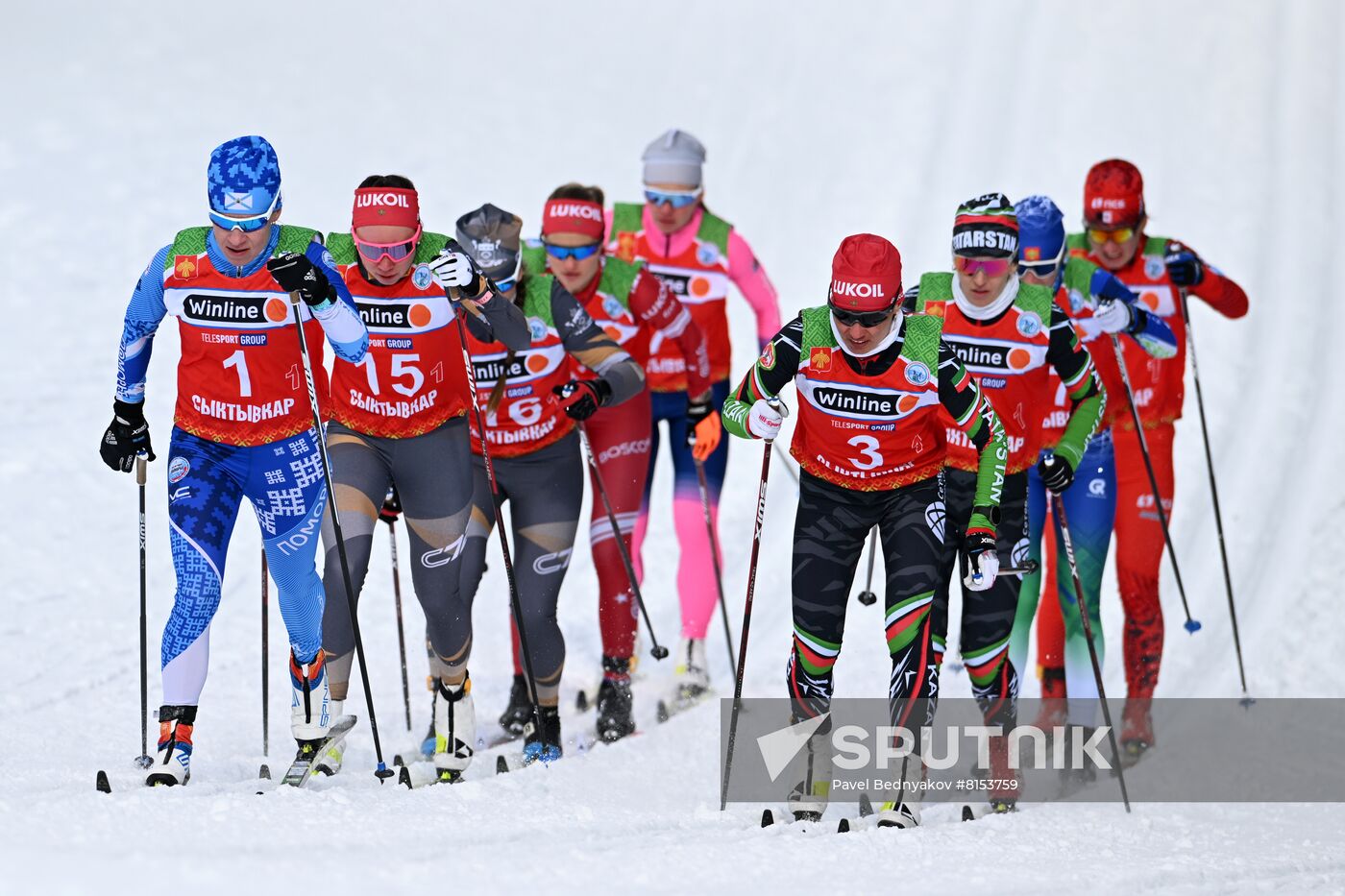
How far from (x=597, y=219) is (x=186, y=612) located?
2.67m

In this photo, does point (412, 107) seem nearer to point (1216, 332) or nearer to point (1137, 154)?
point (1137, 154)

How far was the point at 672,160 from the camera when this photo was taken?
9188 mm

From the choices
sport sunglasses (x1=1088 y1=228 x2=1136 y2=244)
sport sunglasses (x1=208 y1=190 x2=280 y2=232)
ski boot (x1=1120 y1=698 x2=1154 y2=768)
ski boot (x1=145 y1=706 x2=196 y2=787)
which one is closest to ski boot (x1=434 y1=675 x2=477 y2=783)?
ski boot (x1=145 y1=706 x2=196 y2=787)

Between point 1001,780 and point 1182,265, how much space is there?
2.98 metres

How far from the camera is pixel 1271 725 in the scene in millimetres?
8461

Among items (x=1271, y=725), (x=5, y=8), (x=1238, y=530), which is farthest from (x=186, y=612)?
(x=5, y=8)

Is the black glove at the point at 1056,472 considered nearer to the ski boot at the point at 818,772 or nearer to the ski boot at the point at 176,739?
the ski boot at the point at 818,772

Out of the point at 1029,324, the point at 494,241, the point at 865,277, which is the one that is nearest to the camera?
the point at 865,277

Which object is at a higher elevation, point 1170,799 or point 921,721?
point 921,721

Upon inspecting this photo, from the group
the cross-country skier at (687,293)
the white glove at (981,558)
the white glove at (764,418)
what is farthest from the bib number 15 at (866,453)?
the cross-country skier at (687,293)

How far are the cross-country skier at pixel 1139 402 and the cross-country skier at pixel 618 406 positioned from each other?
76.0 inches

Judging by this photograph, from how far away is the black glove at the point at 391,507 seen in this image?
754cm

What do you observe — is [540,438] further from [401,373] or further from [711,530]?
[711,530]

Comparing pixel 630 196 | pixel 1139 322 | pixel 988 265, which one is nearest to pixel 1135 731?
pixel 1139 322
